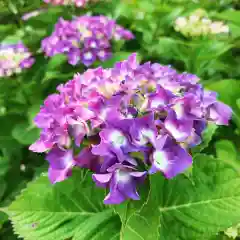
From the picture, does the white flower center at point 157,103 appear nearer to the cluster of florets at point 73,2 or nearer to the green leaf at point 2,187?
the green leaf at point 2,187

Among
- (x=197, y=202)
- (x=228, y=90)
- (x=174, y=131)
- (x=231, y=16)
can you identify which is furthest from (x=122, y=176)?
(x=231, y=16)

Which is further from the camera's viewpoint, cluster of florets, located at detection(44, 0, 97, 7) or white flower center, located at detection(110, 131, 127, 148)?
cluster of florets, located at detection(44, 0, 97, 7)

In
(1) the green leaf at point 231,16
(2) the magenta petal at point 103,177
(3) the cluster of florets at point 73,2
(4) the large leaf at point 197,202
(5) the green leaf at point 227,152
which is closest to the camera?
(2) the magenta petal at point 103,177

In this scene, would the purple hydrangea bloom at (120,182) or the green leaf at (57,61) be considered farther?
the green leaf at (57,61)

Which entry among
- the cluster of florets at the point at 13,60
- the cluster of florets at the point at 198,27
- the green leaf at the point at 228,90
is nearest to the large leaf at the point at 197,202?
the green leaf at the point at 228,90

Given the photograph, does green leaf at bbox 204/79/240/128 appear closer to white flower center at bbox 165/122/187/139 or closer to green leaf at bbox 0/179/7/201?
white flower center at bbox 165/122/187/139

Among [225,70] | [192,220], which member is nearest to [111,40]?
[225,70]

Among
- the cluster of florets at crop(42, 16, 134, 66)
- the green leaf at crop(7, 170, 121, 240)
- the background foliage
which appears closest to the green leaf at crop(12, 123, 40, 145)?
the background foliage
